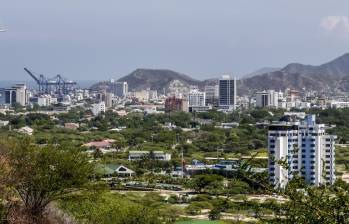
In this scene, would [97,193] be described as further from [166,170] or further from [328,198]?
[166,170]

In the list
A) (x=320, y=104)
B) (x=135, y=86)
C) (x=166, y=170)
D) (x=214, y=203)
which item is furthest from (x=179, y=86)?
(x=214, y=203)

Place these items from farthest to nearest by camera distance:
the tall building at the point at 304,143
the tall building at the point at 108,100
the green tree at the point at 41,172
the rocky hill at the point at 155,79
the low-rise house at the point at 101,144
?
the rocky hill at the point at 155,79, the tall building at the point at 108,100, the low-rise house at the point at 101,144, the tall building at the point at 304,143, the green tree at the point at 41,172

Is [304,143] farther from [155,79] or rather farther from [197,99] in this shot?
[155,79]

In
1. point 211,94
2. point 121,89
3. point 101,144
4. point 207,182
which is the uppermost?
point 121,89

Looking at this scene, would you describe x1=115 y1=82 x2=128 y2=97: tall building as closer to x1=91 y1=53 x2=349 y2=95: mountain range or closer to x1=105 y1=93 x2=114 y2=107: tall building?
x1=91 y1=53 x2=349 y2=95: mountain range

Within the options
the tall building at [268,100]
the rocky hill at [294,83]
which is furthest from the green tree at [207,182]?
the rocky hill at [294,83]

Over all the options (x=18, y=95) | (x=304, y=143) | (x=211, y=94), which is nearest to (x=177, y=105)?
(x=211, y=94)

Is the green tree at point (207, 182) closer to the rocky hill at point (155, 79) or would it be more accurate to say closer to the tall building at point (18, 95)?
the tall building at point (18, 95)

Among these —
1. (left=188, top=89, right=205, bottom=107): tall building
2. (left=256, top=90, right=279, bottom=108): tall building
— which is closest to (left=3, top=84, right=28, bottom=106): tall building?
(left=188, top=89, right=205, bottom=107): tall building
